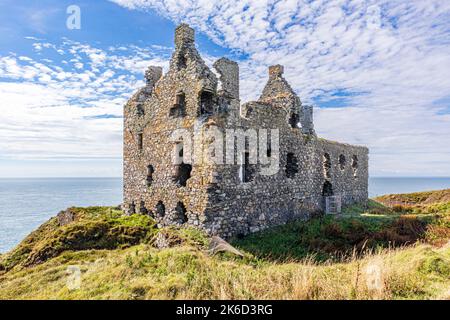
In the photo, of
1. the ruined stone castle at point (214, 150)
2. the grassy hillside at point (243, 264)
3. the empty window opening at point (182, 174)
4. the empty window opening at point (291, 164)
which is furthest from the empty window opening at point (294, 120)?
the empty window opening at point (182, 174)

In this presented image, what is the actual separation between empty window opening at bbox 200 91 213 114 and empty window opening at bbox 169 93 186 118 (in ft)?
4.55

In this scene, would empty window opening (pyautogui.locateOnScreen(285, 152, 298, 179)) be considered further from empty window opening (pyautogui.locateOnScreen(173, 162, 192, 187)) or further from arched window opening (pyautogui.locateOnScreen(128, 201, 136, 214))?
arched window opening (pyautogui.locateOnScreen(128, 201, 136, 214))

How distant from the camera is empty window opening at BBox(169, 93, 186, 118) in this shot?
15717 millimetres

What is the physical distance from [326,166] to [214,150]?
50.8 feet

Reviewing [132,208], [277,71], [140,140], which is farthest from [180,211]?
[277,71]

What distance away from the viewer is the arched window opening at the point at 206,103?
1464cm

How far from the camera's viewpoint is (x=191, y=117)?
14844mm

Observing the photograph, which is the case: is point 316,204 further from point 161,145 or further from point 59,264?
point 59,264

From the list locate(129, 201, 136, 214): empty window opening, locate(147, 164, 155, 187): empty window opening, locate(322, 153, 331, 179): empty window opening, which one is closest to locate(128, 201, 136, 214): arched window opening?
locate(129, 201, 136, 214): empty window opening

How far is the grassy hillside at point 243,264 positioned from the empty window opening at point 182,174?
2.65 meters

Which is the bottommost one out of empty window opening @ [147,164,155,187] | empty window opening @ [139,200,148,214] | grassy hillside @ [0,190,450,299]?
grassy hillside @ [0,190,450,299]

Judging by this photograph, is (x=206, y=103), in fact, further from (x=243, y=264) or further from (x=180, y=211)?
(x=243, y=264)

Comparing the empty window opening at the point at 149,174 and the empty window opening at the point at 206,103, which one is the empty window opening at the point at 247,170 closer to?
the empty window opening at the point at 206,103

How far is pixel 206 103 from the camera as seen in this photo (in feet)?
48.3
